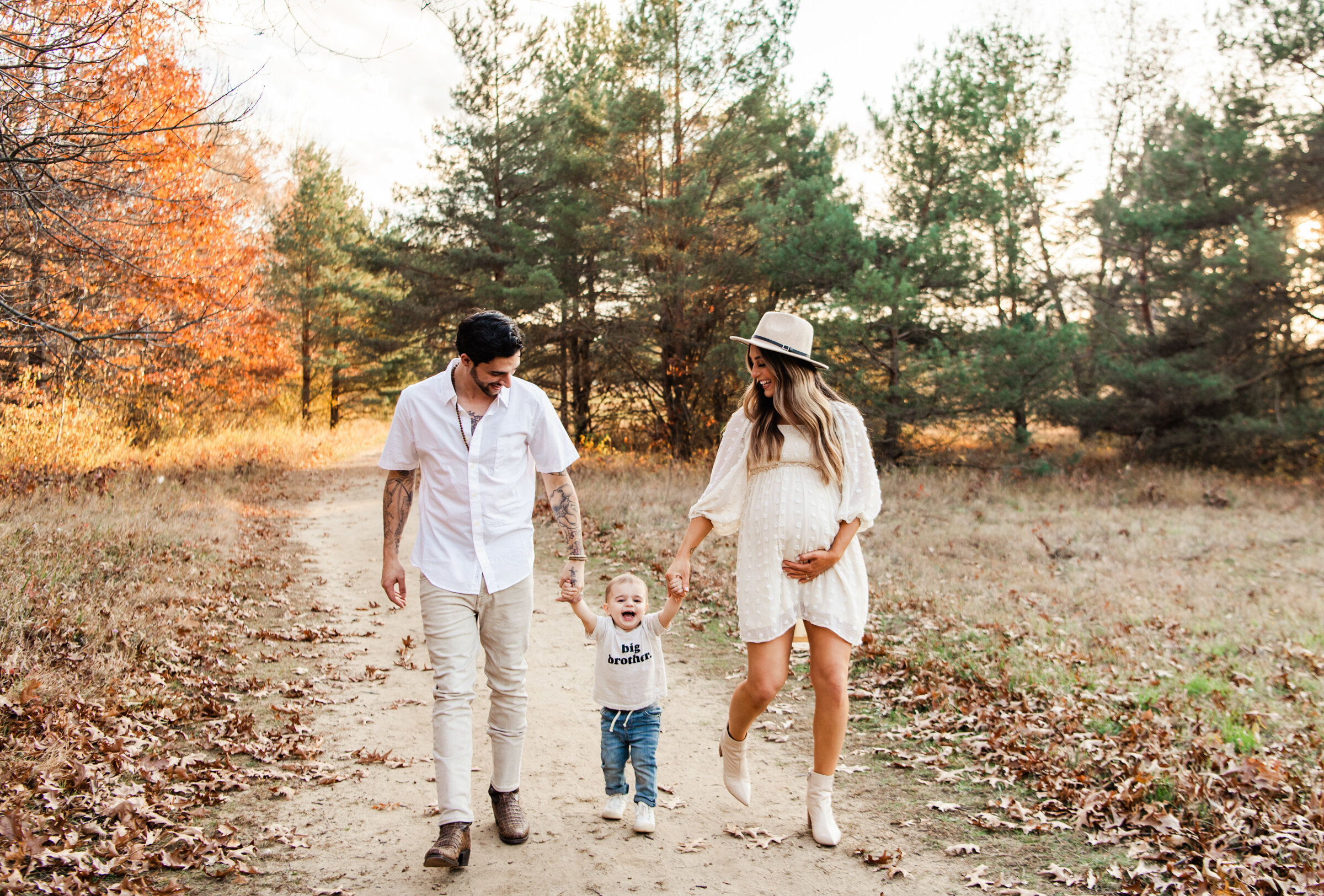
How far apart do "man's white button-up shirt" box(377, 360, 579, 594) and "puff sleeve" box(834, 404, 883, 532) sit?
129 centimetres

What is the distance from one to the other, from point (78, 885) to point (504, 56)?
22.4 metres

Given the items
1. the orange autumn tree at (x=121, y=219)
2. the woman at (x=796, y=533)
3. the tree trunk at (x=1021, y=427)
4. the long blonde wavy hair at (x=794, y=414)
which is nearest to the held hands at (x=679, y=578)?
the woman at (x=796, y=533)

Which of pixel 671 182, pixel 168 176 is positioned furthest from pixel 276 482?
pixel 671 182

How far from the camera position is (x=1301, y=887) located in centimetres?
338

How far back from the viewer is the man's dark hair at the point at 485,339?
3.52 meters

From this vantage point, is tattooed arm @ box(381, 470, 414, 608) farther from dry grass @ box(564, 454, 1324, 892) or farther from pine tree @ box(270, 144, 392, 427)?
pine tree @ box(270, 144, 392, 427)

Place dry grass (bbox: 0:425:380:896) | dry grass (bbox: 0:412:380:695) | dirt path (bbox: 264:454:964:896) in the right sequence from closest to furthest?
1. dirt path (bbox: 264:454:964:896)
2. dry grass (bbox: 0:425:380:896)
3. dry grass (bbox: 0:412:380:695)

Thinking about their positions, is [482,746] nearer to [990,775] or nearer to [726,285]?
[990,775]

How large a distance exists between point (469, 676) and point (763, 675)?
4.09 feet

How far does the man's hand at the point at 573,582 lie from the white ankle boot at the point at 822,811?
4.30 feet

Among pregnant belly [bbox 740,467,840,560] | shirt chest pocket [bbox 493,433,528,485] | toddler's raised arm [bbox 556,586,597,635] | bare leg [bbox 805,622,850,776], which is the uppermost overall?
shirt chest pocket [bbox 493,433,528,485]

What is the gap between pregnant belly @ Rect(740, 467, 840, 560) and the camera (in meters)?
3.76

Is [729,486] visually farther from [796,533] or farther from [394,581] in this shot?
[394,581]

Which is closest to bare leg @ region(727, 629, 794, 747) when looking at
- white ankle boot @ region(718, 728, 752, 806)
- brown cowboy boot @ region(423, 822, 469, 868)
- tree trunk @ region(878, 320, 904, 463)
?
white ankle boot @ region(718, 728, 752, 806)
